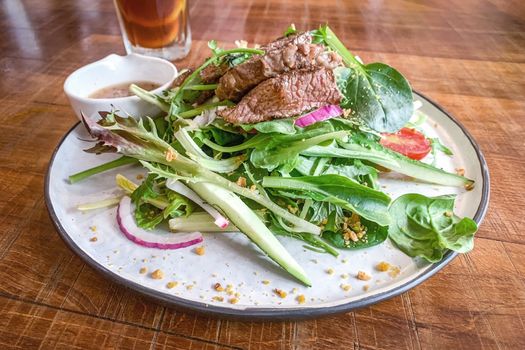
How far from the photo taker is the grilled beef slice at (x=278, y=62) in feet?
4.50

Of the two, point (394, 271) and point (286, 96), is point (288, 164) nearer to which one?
point (286, 96)

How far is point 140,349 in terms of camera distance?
1.06 metres

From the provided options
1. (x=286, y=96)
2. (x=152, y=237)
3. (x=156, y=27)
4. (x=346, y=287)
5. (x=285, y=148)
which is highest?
(x=286, y=96)

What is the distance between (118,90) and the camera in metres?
1.97

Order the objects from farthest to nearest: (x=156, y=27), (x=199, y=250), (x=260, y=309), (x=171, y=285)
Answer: (x=156, y=27), (x=199, y=250), (x=171, y=285), (x=260, y=309)

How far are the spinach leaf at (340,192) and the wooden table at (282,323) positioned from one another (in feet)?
0.87

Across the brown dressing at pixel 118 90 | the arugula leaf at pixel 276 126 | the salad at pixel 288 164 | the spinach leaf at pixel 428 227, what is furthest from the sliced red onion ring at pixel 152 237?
the brown dressing at pixel 118 90

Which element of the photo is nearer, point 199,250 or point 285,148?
point 199,250

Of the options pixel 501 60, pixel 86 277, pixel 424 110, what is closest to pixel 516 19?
pixel 501 60

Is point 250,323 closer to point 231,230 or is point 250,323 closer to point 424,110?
point 231,230

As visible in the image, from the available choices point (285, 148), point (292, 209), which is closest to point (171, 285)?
point (292, 209)

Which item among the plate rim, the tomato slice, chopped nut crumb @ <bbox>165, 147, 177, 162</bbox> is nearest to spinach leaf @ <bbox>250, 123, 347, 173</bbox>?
chopped nut crumb @ <bbox>165, 147, 177, 162</bbox>

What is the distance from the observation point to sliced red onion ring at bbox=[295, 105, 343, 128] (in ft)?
4.56

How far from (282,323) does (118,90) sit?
137 centimetres
